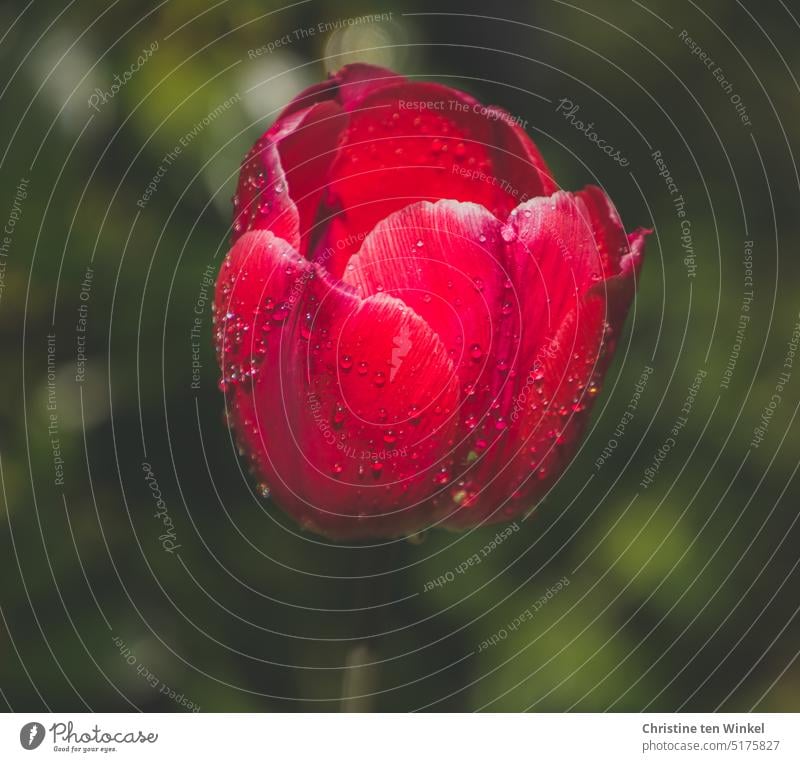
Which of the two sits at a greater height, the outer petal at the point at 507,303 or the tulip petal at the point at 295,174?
the tulip petal at the point at 295,174

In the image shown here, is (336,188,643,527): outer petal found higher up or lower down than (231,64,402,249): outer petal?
lower down

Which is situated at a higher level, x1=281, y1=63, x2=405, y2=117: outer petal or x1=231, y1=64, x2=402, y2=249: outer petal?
x1=281, y1=63, x2=405, y2=117: outer petal

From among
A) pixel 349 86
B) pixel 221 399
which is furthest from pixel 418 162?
pixel 221 399

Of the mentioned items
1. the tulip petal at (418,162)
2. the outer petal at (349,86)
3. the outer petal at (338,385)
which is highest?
the outer petal at (349,86)

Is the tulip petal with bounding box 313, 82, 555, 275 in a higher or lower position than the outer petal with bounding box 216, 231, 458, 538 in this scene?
higher

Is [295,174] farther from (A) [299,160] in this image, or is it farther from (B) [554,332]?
(B) [554,332]

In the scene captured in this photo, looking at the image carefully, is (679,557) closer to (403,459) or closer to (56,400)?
(403,459)

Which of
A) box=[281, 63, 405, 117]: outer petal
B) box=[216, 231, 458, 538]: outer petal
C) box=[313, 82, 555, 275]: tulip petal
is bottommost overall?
box=[216, 231, 458, 538]: outer petal
